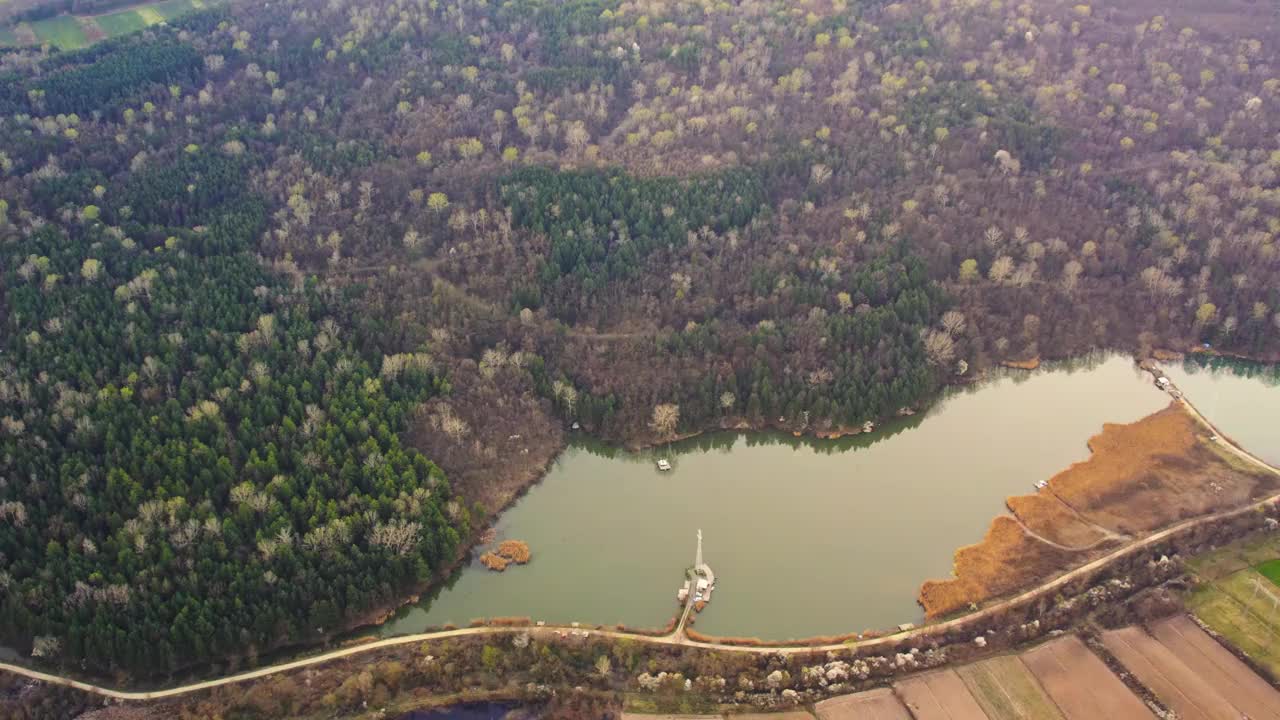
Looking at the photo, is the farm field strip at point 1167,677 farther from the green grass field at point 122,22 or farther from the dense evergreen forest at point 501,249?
the green grass field at point 122,22

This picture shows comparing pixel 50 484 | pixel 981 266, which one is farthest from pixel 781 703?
pixel 981 266

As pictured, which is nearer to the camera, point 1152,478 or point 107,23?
point 1152,478

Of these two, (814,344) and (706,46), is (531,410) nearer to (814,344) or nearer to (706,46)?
(814,344)

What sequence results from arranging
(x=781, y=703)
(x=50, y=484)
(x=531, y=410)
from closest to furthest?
(x=781, y=703), (x=50, y=484), (x=531, y=410)

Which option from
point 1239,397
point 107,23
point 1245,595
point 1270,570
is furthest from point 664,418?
point 107,23

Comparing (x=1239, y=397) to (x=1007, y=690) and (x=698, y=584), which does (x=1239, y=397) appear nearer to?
(x=1007, y=690)

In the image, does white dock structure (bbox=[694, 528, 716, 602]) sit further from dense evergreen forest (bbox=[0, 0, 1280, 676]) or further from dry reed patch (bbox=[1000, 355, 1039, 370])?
dry reed patch (bbox=[1000, 355, 1039, 370])
